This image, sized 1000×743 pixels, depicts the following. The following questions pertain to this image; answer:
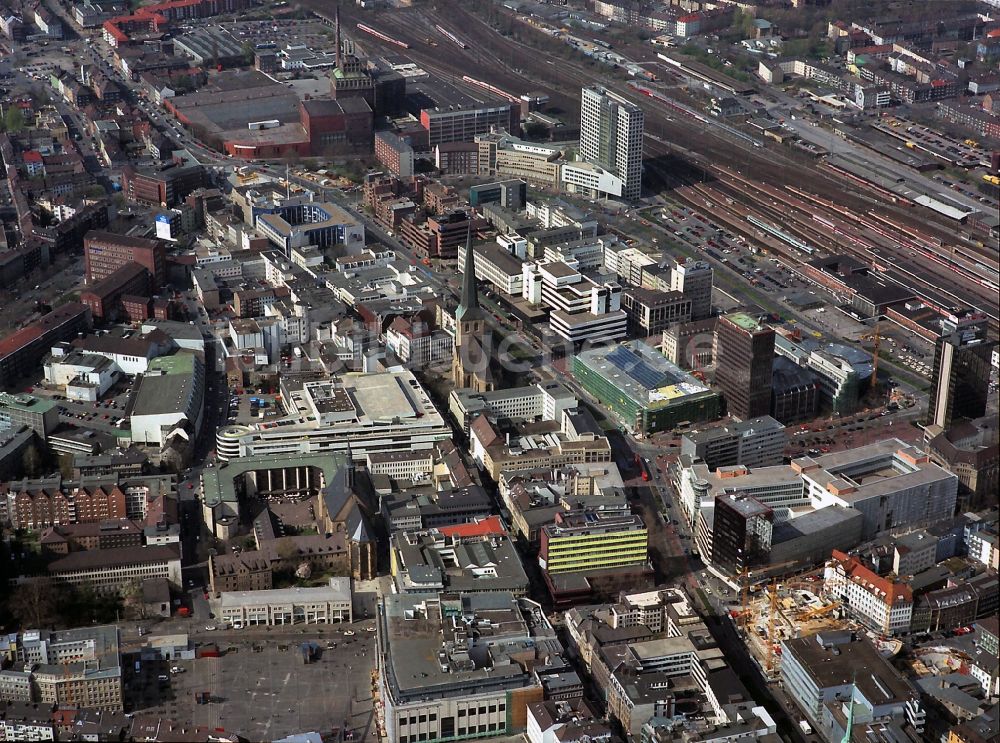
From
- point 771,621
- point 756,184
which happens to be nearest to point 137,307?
point 771,621

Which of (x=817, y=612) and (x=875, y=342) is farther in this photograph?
(x=875, y=342)

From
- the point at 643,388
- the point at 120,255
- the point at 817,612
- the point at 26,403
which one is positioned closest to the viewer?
the point at 817,612

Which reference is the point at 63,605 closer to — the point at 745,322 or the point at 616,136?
the point at 745,322

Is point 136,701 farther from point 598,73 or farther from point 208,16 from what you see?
point 208,16

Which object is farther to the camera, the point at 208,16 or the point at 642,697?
the point at 208,16

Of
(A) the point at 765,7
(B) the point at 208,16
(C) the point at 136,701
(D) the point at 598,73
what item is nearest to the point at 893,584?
(C) the point at 136,701

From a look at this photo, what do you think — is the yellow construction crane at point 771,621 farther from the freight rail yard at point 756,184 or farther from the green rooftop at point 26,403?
the green rooftop at point 26,403
